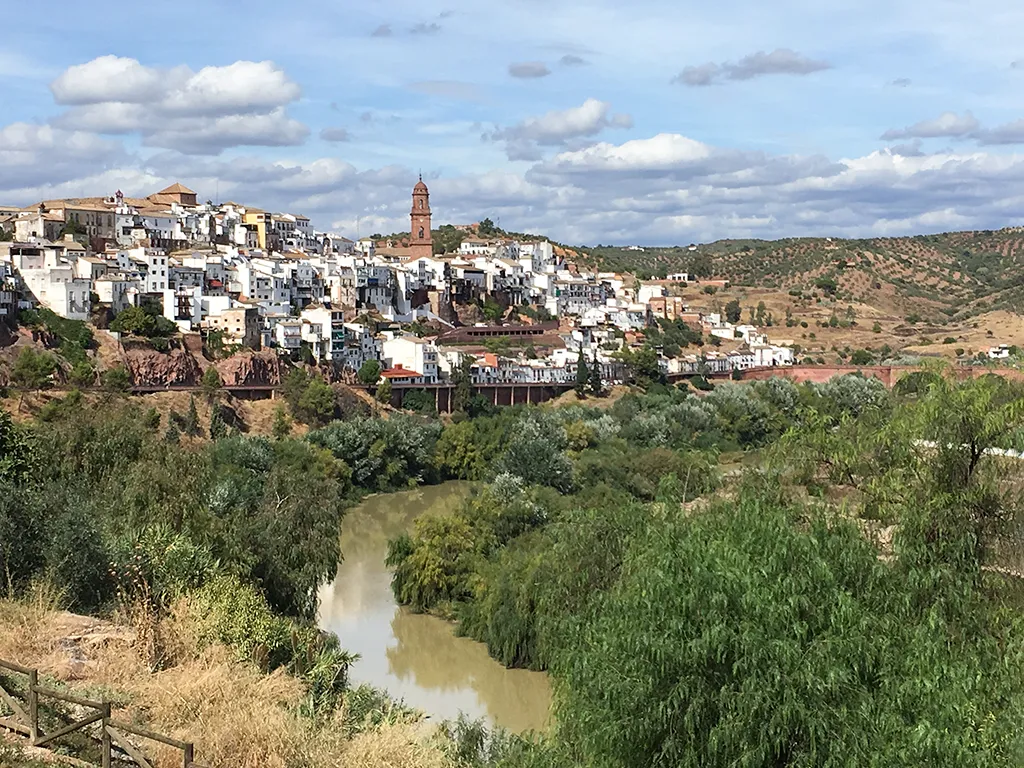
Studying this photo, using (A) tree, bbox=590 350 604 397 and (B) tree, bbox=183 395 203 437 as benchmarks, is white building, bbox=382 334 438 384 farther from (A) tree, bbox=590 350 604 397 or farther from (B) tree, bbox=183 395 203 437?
(B) tree, bbox=183 395 203 437

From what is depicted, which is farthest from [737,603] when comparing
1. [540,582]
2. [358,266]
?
[358,266]

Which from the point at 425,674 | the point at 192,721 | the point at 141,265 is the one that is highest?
the point at 141,265

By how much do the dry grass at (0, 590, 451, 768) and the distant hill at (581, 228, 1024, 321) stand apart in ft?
243

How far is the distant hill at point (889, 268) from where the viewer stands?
88.9 metres

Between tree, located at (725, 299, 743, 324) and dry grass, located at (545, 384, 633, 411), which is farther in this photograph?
tree, located at (725, 299, 743, 324)

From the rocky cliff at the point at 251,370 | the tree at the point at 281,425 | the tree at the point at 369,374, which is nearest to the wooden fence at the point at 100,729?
the tree at the point at 281,425

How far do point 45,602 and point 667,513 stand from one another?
605 centimetres

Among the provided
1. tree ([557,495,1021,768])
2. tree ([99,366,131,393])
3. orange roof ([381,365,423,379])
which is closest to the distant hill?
orange roof ([381,365,423,379])

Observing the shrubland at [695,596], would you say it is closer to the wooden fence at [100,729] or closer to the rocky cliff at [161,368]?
the wooden fence at [100,729]

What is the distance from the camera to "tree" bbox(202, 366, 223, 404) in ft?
133

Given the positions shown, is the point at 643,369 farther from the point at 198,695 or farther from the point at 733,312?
the point at 198,695

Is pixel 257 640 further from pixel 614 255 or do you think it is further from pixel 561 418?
pixel 614 255

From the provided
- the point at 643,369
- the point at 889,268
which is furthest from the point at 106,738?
the point at 889,268

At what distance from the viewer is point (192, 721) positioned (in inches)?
334
